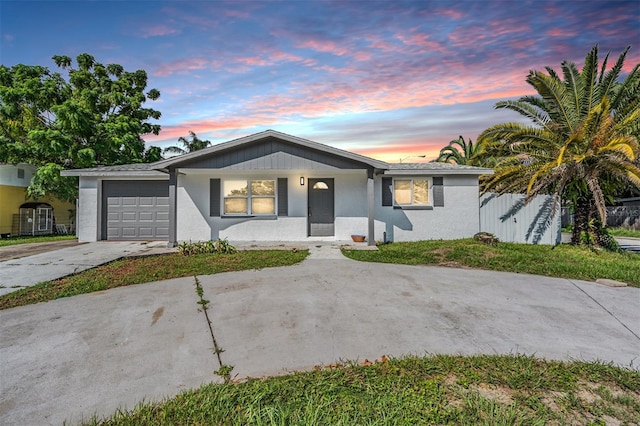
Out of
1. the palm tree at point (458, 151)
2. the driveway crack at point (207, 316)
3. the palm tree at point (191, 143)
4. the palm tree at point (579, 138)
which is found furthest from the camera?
the palm tree at point (191, 143)

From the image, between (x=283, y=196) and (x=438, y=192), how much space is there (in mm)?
5701

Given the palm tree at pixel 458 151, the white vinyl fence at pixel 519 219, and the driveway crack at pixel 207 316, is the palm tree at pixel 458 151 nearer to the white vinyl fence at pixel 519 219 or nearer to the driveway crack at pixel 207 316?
the white vinyl fence at pixel 519 219

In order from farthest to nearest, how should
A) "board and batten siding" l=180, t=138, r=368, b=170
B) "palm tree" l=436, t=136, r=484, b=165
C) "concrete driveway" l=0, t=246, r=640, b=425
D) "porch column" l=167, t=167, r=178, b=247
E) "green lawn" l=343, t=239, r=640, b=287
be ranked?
"palm tree" l=436, t=136, r=484, b=165 < "porch column" l=167, t=167, r=178, b=247 < "board and batten siding" l=180, t=138, r=368, b=170 < "green lawn" l=343, t=239, r=640, b=287 < "concrete driveway" l=0, t=246, r=640, b=425

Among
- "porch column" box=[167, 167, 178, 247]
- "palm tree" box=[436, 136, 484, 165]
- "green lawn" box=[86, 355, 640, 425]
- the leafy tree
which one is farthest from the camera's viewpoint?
"palm tree" box=[436, 136, 484, 165]

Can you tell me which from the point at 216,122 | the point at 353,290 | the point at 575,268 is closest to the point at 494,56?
the point at 575,268

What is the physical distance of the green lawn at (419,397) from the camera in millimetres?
2471

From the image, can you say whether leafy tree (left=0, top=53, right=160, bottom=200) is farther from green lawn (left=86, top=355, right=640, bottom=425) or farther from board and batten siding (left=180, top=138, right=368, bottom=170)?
green lawn (left=86, top=355, right=640, bottom=425)

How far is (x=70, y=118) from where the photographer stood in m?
15.6

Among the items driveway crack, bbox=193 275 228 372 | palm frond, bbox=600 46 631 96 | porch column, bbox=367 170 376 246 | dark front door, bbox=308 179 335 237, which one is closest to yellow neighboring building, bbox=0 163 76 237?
dark front door, bbox=308 179 335 237

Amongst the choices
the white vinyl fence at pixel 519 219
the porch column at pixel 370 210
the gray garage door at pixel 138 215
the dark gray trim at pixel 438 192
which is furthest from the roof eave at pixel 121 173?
the white vinyl fence at pixel 519 219

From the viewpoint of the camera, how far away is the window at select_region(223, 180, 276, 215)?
38.3ft

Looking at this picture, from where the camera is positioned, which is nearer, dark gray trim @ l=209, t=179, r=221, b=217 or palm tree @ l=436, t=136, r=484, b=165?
dark gray trim @ l=209, t=179, r=221, b=217

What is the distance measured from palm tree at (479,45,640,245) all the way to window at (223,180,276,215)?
7817 mm

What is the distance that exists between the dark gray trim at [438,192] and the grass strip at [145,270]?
5.44 metres
